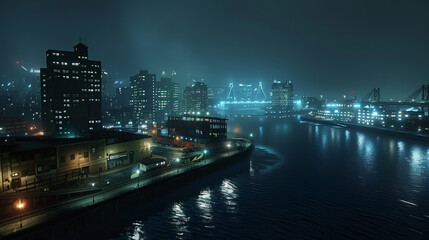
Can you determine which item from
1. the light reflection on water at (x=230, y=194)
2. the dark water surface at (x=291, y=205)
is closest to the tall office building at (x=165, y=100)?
the dark water surface at (x=291, y=205)

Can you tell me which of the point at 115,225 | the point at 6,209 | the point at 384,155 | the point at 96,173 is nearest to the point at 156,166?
the point at 96,173

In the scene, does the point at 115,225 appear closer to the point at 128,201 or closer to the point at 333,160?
the point at 128,201

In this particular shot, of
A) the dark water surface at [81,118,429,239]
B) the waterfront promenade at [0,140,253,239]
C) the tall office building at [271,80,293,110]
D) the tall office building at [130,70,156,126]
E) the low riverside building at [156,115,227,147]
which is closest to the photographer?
the waterfront promenade at [0,140,253,239]

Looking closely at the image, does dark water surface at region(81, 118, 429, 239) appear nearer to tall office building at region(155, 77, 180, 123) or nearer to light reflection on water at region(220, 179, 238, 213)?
light reflection on water at region(220, 179, 238, 213)

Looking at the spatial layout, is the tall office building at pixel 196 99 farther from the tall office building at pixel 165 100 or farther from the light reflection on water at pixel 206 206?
the light reflection on water at pixel 206 206

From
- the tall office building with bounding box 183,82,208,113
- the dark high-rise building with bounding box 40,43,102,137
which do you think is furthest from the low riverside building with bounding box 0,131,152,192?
the tall office building with bounding box 183,82,208,113

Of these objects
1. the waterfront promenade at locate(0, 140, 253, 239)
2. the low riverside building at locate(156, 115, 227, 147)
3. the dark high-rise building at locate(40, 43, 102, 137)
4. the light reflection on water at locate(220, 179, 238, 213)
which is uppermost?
the dark high-rise building at locate(40, 43, 102, 137)
